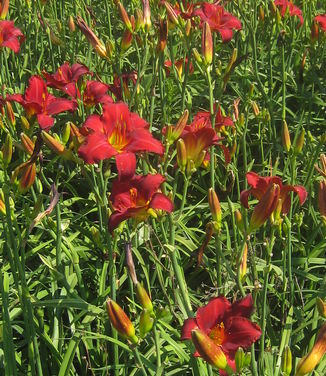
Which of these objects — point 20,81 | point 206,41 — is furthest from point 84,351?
point 20,81

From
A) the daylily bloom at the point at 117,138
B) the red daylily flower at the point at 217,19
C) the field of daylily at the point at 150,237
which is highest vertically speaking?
the red daylily flower at the point at 217,19

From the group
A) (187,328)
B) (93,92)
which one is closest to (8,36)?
Result: (93,92)

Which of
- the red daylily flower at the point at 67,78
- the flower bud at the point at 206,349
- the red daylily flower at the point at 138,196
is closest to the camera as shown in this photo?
the flower bud at the point at 206,349

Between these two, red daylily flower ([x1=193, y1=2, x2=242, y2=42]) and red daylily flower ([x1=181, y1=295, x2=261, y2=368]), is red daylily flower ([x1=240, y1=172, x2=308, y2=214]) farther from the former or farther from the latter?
red daylily flower ([x1=193, y1=2, x2=242, y2=42])

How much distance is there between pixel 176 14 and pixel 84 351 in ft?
4.26

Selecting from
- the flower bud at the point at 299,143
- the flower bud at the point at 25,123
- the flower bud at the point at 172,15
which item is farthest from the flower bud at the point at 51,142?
the flower bud at the point at 172,15

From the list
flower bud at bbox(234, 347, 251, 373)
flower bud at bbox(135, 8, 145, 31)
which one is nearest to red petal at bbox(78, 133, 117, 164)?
flower bud at bbox(234, 347, 251, 373)

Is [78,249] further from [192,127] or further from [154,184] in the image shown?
[154,184]

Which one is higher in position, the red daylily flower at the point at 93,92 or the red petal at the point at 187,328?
the red daylily flower at the point at 93,92

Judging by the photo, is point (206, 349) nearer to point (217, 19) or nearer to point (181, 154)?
point (181, 154)

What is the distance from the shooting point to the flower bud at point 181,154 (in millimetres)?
1581

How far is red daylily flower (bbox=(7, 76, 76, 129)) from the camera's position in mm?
1895

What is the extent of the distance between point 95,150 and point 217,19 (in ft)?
3.76

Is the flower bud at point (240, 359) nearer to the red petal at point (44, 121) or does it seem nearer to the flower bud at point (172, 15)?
the red petal at point (44, 121)
